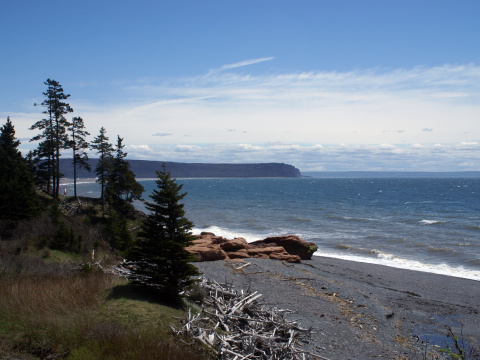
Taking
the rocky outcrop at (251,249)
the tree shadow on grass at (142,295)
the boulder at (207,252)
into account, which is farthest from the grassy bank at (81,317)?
the rocky outcrop at (251,249)

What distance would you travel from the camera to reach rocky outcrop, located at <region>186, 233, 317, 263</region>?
60.3ft

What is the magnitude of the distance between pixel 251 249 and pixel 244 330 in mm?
12700

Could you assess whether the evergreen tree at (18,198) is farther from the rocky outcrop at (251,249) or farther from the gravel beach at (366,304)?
the gravel beach at (366,304)

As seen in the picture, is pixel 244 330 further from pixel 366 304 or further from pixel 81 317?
pixel 366 304

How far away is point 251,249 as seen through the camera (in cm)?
2117

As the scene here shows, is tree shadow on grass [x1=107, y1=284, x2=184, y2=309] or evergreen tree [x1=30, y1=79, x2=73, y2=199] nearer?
tree shadow on grass [x1=107, y1=284, x2=184, y2=309]

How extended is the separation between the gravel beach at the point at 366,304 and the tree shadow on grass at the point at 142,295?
3.14m

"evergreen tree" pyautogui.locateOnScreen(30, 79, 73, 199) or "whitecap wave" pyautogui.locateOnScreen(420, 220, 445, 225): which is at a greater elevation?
"evergreen tree" pyautogui.locateOnScreen(30, 79, 73, 199)

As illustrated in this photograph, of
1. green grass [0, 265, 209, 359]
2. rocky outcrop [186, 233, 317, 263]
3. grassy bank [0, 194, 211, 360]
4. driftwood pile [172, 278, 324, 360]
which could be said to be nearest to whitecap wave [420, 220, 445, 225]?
rocky outcrop [186, 233, 317, 263]

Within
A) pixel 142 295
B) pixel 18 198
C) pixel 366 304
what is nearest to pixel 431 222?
pixel 366 304

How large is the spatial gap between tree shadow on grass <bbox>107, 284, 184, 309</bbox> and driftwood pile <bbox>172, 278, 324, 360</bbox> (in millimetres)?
727

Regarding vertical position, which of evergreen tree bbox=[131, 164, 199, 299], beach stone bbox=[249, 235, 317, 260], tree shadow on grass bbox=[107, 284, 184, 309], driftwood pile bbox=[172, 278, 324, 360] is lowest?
beach stone bbox=[249, 235, 317, 260]

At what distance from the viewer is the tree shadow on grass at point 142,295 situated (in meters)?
8.85

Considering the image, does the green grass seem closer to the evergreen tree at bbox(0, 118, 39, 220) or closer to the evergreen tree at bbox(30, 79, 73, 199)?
the evergreen tree at bbox(0, 118, 39, 220)
